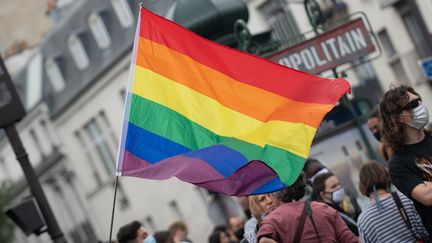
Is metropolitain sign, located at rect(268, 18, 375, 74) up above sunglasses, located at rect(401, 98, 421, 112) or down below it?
above

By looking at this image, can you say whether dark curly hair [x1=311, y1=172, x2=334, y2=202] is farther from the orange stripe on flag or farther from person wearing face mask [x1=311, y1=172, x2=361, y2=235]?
the orange stripe on flag

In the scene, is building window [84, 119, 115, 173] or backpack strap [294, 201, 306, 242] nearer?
Result: backpack strap [294, 201, 306, 242]

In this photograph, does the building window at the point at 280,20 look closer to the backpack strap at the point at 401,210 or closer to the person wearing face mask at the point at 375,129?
the person wearing face mask at the point at 375,129

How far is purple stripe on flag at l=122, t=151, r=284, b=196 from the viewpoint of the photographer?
683cm

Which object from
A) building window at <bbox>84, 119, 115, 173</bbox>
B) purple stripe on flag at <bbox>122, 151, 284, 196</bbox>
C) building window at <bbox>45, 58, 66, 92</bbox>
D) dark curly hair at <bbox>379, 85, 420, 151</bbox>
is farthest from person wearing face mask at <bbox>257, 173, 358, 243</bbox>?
building window at <bbox>45, 58, 66, 92</bbox>

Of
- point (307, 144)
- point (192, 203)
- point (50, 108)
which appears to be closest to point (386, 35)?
point (192, 203)

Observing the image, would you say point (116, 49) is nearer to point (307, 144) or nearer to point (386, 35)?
point (386, 35)

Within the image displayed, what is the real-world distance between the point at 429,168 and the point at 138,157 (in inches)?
73.6

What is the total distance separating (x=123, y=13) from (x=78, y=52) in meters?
4.87

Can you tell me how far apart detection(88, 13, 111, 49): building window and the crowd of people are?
35.0 m

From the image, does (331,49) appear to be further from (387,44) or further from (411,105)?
(387,44)

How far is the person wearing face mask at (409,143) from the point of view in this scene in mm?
6176

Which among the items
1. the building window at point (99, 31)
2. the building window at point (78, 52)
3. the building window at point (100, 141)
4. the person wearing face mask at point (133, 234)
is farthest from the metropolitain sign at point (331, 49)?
the building window at point (78, 52)

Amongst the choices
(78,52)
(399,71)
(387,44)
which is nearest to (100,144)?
(78,52)
